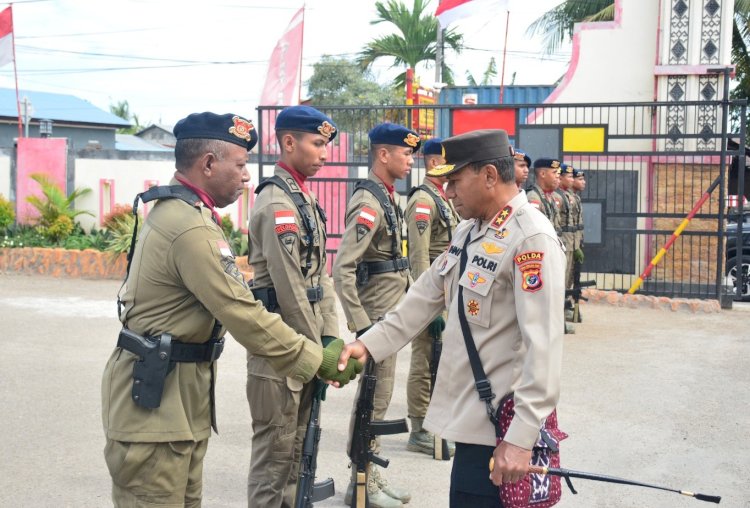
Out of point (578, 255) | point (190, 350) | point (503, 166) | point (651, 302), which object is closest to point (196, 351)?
point (190, 350)

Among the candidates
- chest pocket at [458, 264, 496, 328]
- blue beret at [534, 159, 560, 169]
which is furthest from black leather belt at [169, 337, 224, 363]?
blue beret at [534, 159, 560, 169]

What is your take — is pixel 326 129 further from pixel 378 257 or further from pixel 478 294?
pixel 478 294

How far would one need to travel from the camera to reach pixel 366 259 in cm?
560

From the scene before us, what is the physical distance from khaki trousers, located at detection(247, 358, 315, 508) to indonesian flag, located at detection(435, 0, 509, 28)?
1068 cm

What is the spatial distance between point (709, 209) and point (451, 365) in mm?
11058

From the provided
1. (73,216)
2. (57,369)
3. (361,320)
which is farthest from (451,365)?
(73,216)

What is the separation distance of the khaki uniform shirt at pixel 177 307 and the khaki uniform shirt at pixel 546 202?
754 cm

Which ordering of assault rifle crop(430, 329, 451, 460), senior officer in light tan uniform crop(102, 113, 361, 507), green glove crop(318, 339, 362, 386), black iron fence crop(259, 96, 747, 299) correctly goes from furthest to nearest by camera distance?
black iron fence crop(259, 96, 747, 299)
assault rifle crop(430, 329, 451, 460)
green glove crop(318, 339, 362, 386)
senior officer in light tan uniform crop(102, 113, 361, 507)

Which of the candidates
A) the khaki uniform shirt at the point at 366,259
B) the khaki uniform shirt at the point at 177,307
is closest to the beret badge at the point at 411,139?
the khaki uniform shirt at the point at 366,259

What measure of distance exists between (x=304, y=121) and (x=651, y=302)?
367 inches

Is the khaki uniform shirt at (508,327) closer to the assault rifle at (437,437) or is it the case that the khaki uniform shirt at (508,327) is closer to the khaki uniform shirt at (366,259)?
the khaki uniform shirt at (366,259)

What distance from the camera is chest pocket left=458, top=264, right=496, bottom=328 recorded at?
10.2 ft

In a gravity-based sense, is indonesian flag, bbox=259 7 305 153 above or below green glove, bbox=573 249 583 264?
above

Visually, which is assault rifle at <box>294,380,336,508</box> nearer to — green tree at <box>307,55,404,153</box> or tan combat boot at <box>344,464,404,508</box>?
tan combat boot at <box>344,464,404,508</box>
